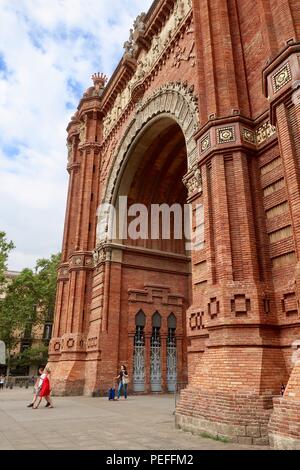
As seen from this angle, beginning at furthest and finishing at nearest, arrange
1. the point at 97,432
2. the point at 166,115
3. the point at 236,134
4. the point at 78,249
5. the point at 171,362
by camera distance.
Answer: the point at 78,249 < the point at 171,362 < the point at 166,115 < the point at 236,134 < the point at 97,432

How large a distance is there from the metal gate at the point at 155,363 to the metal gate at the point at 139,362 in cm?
53

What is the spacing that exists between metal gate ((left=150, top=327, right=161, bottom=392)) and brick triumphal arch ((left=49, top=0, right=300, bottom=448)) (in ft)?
0.22

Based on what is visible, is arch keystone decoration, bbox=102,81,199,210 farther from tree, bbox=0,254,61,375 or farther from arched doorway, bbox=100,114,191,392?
tree, bbox=0,254,61,375

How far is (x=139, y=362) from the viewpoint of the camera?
17.2 meters

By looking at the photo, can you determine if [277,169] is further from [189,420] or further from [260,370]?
[189,420]

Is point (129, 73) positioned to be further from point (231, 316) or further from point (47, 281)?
point (47, 281)

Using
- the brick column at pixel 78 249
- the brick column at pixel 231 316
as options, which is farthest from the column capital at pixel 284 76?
the brick column at pixel 78 249

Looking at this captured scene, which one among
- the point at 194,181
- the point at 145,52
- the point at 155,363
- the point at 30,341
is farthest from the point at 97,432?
the point at 30,341

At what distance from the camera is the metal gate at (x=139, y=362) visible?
16944 mm

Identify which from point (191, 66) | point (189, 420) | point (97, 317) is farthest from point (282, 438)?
point (97, 317)

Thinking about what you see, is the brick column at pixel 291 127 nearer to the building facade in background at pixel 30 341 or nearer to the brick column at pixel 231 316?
the brick column at pixel 231 316

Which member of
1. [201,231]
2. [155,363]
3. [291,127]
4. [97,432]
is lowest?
[97,432]

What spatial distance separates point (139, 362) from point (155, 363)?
0.90 m

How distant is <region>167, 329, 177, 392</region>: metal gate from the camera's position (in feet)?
57.9
